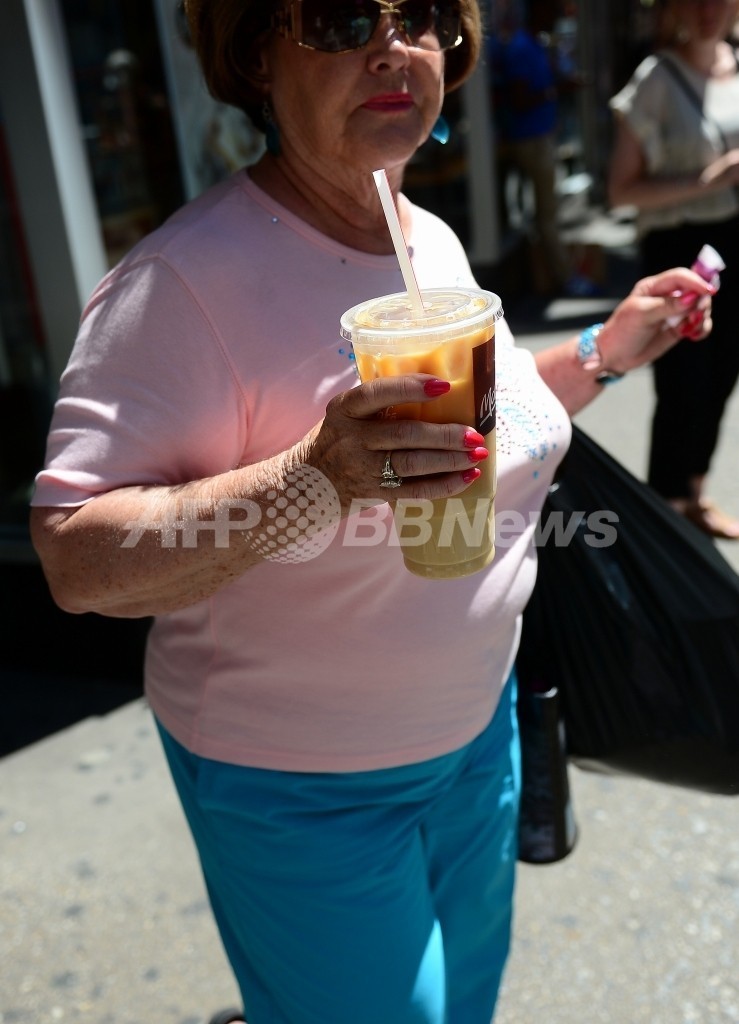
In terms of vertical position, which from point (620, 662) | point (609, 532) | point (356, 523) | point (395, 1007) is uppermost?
point (356, 523)

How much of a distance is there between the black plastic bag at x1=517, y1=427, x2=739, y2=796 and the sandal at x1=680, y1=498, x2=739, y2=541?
2.32 m

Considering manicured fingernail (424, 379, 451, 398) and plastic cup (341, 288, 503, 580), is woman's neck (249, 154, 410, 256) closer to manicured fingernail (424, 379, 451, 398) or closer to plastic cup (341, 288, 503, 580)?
plastic cup (341, 288, 503, 580)

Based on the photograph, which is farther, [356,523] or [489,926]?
[489,926]

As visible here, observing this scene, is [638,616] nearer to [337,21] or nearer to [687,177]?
[337,21]

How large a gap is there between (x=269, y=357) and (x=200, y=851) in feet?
2.65

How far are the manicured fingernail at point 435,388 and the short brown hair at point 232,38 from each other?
0.72 m

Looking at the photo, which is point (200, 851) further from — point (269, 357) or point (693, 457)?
point (693, 457)

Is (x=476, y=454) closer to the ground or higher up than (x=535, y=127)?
higher up

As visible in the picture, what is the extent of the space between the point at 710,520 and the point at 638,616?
2449 mm

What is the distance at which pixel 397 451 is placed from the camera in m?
1.12

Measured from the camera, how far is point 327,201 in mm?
1535

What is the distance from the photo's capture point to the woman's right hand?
1.08 meters

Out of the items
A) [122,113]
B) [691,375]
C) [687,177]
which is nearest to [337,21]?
[687,177]

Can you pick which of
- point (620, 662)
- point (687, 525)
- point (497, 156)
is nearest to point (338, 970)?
point (620, 662)
